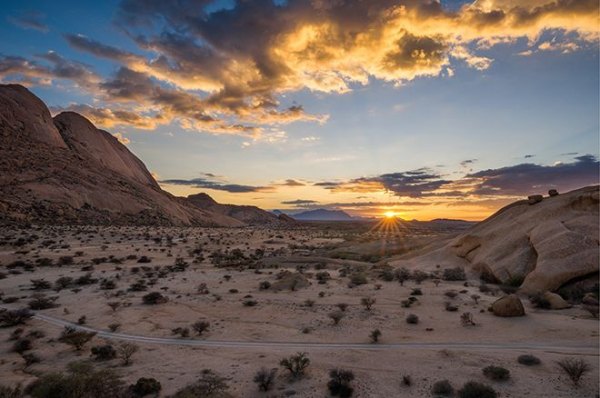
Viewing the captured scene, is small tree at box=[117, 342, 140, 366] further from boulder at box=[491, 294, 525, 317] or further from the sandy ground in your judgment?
boulder at box=[491, 294, 525, 317]

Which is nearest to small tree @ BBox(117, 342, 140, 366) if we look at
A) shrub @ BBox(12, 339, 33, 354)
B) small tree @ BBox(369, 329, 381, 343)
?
shrub @ BBox(12, 339, 33, 354)

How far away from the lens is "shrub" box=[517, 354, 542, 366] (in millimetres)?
12648

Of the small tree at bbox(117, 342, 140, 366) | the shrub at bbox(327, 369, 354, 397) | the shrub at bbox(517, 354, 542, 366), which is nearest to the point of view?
the shrub at bbox(327, 369, 354, 397)

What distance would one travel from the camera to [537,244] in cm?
2436

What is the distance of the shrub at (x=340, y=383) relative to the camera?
36.6ft

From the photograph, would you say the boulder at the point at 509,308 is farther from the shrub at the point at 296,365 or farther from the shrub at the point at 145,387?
the shrub at the point at 145,387

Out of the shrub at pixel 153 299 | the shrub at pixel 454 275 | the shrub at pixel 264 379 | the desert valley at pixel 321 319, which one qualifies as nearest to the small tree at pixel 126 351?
the desert valley at pixel 321 319

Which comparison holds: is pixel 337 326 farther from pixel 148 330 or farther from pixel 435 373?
pixel 148 330

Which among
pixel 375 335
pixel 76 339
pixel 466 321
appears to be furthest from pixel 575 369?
pixel 76 339

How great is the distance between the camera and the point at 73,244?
45.6 metres

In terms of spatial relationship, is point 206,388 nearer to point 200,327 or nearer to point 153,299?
point 200,327

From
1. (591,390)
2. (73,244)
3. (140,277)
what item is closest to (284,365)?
(591,390)

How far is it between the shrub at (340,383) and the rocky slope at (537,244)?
15495 millimetres

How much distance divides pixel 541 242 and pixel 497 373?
52.0 ft
